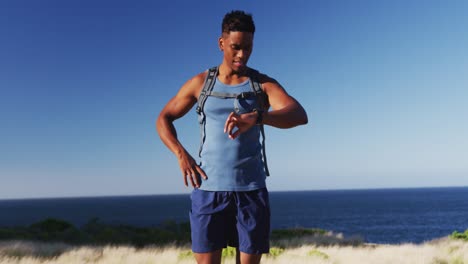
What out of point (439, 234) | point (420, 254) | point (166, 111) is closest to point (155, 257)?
point (420, 254)

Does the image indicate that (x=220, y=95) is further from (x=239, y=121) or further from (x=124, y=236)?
(x=124, y=236)

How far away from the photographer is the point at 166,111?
367 cm

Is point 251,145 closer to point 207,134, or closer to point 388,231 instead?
point 207,134

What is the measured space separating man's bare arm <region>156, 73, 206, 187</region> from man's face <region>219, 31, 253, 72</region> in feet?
0.97

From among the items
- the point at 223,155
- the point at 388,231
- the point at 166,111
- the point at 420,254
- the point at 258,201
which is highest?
the point at 166,111

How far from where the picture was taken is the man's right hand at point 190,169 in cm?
338

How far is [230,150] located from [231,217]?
19.3 inches

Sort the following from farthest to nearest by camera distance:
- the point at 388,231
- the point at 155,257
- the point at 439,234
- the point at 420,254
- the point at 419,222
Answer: the point at 419,222 → the point at 388,231 → the point at 439,234 → the point at 420,254 → the point at 155,257

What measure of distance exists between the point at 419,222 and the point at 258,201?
341ft

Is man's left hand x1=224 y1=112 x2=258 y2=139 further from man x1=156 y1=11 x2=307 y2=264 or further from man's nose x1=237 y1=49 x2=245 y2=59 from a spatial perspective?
man's nose x1=237 y1=49 x2=245 y2=59

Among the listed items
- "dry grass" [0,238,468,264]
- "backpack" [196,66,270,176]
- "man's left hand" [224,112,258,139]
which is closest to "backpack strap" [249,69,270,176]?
"backpack" [196,66,270,176]

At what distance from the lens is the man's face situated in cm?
332

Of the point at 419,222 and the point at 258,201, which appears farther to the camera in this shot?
the point at 419,222

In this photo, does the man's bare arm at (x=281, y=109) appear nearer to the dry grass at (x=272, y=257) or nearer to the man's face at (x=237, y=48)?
the man's face at (x=237, y=48)
